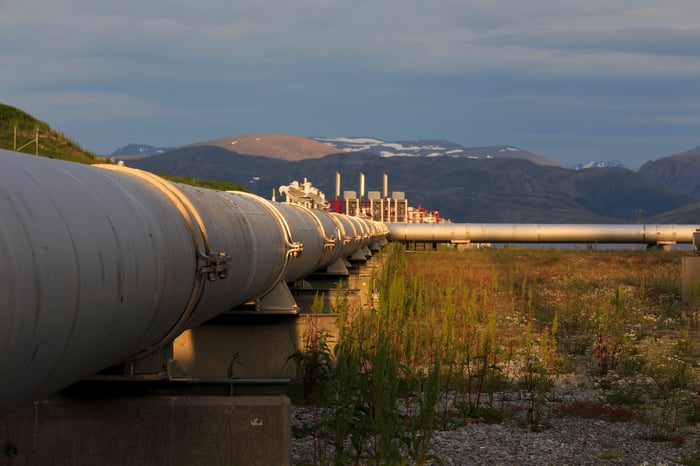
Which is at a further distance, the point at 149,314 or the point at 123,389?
the point at 123,389

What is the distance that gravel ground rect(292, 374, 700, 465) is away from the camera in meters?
7.52

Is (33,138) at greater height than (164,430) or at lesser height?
greater

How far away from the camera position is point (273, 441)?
17.9 ft

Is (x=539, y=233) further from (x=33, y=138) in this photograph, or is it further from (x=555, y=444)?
(x=555, y=444)

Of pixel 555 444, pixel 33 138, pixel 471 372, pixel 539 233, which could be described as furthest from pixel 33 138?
pixel 555 444

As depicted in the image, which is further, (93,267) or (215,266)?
(215,266)

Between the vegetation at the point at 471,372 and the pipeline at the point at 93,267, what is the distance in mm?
1582

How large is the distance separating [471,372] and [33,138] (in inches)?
2346

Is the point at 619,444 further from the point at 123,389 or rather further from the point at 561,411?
the point at 123,389

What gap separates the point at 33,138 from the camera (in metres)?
65.0

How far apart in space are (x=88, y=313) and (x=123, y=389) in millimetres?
2001

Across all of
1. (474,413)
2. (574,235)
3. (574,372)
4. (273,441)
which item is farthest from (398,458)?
(574,235)

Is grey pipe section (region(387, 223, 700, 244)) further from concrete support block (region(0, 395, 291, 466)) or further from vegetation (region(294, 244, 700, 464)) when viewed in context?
concrete support block (region(0, 395, 291, 466))

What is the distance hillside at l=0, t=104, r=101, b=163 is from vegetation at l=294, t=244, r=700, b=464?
167 feet
